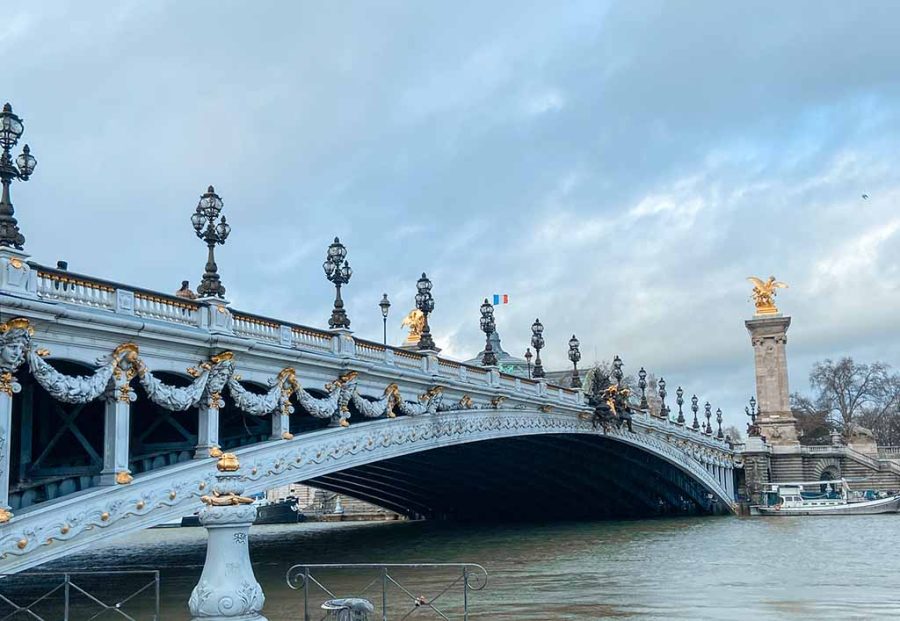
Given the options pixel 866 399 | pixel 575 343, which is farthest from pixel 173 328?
pixel 866 399

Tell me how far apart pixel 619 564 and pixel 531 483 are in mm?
25000

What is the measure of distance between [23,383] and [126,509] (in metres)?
3.38

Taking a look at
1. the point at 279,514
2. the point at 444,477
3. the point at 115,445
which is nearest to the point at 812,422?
the point at 279,514

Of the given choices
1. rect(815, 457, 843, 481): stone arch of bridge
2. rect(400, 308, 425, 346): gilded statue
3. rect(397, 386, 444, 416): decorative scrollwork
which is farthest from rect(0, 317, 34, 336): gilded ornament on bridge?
rect(815, 457, 843, 481): stone arch of bridge

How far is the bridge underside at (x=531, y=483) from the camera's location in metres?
49.6

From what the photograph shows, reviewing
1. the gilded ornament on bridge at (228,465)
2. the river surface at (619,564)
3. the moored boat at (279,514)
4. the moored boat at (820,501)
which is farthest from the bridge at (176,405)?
the moored boat at (279,514)

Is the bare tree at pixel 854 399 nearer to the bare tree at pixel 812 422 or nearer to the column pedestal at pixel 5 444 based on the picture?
the bare tree at pixel 812 422

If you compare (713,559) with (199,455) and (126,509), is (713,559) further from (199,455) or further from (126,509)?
(126,509)

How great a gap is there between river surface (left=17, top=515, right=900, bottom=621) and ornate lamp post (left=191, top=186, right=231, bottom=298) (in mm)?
7143

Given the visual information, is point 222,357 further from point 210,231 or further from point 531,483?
point 531,483

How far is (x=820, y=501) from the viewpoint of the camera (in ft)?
228

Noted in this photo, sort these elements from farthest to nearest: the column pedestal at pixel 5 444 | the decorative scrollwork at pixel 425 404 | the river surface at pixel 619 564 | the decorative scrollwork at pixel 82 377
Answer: the decorative scrollwork at pixel 425 404, the river surface at pixel 619 564, the decorative scrollwork at pixel 82 377, the column pedestal at pixel 5 444

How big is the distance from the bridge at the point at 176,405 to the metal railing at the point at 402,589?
9.95 ft

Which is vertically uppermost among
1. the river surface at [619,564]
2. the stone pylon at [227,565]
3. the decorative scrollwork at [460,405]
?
the decorative scrollwork at [460,405]
